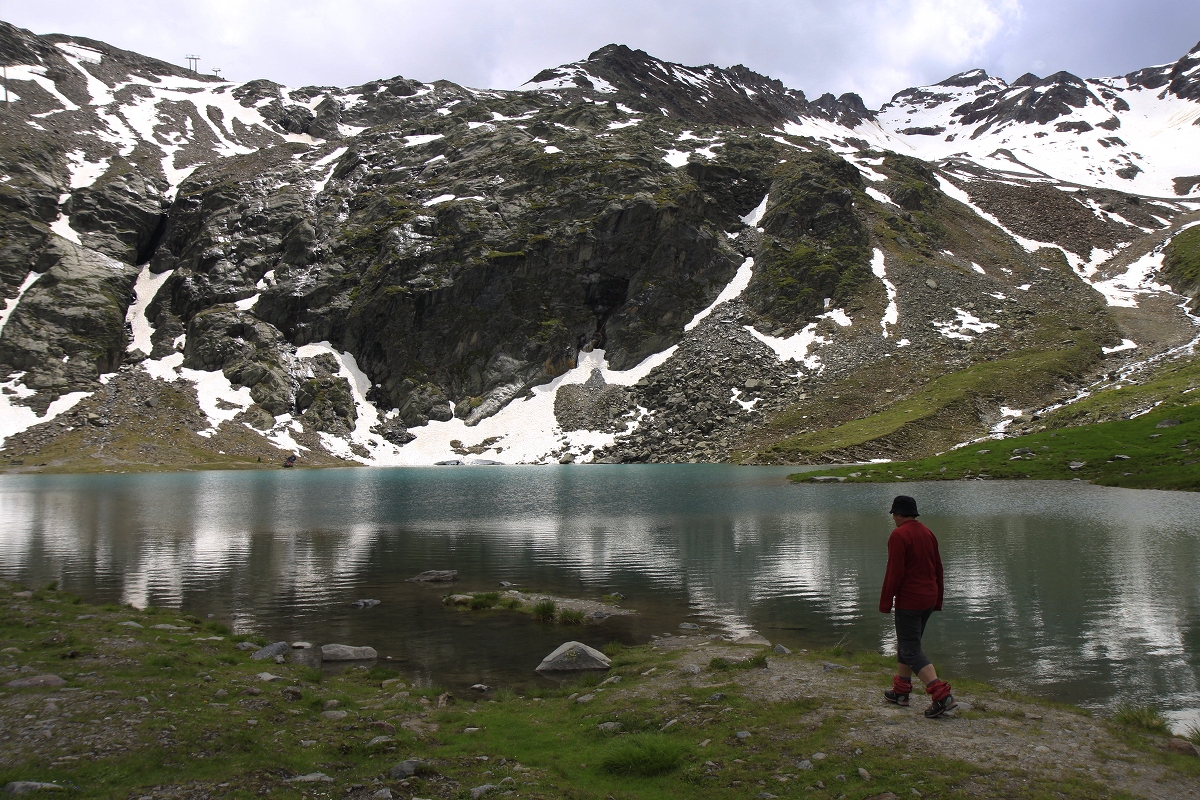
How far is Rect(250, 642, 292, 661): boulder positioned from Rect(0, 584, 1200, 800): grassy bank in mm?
802

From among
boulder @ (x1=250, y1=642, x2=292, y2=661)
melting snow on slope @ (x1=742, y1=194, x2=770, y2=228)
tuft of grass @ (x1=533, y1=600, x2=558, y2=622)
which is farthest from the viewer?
melting snow on slope @ (x1=742, y1=194, x2=770, y2=228)

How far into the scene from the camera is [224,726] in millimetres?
10273

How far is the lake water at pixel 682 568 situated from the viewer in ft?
54.6

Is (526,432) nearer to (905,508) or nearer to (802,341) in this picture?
(802,341)

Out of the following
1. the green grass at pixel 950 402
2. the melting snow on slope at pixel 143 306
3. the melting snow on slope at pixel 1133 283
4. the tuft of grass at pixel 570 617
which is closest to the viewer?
the tuft of grass at pixel 570 617

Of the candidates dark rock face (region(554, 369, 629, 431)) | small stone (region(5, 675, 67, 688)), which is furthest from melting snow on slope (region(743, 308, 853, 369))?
small stone (region(5, 675, 67, 688))

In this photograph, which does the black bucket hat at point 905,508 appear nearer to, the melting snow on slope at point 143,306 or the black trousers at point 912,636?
the black trousers at point 912,636

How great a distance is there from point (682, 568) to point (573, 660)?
1300cm

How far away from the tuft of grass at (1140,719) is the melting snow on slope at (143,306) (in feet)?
505

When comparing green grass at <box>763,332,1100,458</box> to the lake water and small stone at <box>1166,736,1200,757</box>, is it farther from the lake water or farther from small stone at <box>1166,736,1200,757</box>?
small stone at <box>1166,736,1200,757</box>

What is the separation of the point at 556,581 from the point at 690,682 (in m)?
13.8

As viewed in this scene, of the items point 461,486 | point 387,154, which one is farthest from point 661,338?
point 387,154

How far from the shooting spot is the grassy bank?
8.35 m

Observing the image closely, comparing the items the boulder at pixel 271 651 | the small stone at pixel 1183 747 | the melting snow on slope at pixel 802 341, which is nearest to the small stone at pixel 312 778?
the boulder at pixel 271 651
